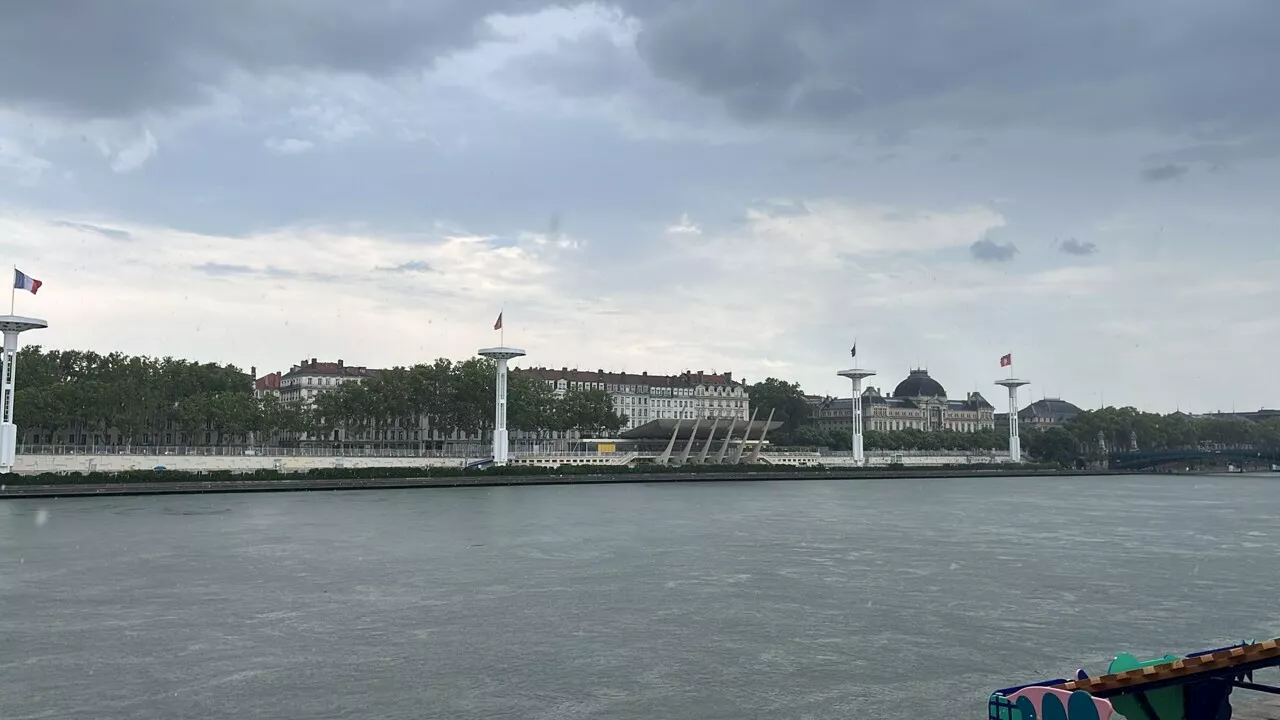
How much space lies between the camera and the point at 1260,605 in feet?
94.6

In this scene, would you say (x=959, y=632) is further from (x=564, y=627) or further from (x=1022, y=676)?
Result: (x=564, y=627)

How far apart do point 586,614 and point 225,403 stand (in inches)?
4814

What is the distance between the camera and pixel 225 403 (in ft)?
444

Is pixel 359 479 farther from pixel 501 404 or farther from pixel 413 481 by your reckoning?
pixel 501 404

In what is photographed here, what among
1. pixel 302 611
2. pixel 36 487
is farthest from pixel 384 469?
pixel 302 611

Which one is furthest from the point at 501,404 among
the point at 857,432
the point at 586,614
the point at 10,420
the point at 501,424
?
the point at 586,614

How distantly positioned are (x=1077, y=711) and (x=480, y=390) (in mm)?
141757

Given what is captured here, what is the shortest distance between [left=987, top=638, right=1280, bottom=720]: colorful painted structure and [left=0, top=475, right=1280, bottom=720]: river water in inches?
189

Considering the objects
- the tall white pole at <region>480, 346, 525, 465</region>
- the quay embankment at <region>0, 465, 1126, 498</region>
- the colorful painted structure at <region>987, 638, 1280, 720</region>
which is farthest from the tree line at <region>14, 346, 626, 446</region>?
the colorful painted structure at <region>987, 638, 1280, 720</region>

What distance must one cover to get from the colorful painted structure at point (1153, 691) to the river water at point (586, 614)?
4.79 meters

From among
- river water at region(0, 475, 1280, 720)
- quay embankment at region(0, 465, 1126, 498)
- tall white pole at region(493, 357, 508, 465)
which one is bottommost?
river water at region(0, 475, 1280, 720)

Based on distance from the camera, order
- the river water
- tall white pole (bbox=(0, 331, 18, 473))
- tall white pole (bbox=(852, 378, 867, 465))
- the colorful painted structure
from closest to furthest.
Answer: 1. the colorful painted structure
2. the river water
3. tall white pole (bbox=(0, 331, 18, 473))
4. tall white pole (bbox=(852, 378, 867, 465))

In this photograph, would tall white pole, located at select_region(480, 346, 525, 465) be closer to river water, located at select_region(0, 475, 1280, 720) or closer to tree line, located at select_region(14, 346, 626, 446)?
tree line, located at select_region(14, 346, 626, 446)

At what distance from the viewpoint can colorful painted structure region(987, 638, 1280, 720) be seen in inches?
454
